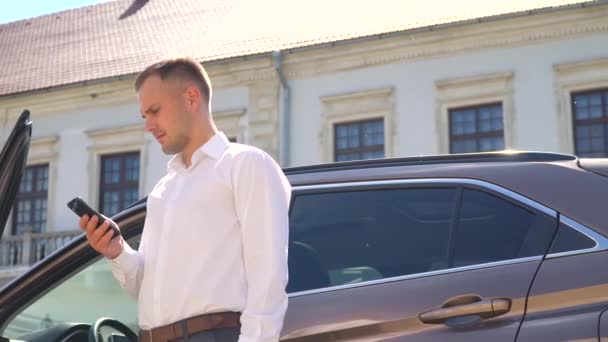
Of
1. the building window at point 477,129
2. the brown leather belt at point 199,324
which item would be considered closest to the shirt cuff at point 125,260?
the brown leather belt at point 199,324

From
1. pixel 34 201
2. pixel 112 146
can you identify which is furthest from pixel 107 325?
pixel 34 201

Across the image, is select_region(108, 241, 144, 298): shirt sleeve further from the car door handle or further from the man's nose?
the car door handle

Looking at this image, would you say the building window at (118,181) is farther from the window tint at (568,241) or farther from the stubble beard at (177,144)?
the window tint at (568,241)

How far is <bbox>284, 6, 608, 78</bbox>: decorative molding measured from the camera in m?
15.9

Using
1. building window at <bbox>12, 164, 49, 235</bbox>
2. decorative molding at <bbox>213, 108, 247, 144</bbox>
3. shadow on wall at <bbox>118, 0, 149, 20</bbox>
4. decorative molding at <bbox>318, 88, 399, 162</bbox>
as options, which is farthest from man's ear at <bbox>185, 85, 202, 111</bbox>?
shadow on wall at <bbox>118, 0, 149, 20</bbox>

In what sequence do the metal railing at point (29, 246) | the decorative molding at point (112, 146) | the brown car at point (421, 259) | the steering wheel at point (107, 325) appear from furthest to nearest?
the decorative molding at point (112, 146), the metal railing at point (29, 246), the steering wheel at point (107, 325), the brown car at point (421, 259)

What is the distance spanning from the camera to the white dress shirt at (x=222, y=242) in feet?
7.32

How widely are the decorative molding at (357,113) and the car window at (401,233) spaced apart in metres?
14.2

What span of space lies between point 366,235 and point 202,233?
772 millimetres

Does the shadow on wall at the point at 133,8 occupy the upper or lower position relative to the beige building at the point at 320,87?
upper

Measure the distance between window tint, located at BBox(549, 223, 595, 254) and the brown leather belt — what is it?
1014 mm

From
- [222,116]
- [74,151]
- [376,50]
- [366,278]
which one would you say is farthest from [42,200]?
[366,278]

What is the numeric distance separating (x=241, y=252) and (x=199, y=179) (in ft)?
0.82

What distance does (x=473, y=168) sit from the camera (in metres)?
2.84
